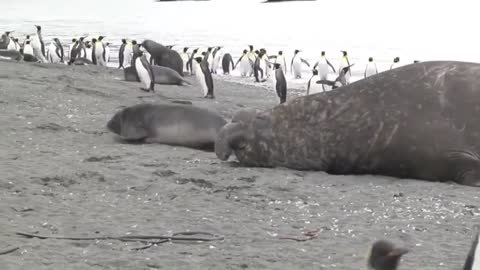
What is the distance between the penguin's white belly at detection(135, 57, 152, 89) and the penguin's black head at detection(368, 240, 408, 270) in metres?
12.6

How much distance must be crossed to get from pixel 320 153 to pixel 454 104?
121cm

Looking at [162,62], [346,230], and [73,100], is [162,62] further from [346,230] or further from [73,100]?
[346,230]

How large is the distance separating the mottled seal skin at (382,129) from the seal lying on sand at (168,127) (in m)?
0.95

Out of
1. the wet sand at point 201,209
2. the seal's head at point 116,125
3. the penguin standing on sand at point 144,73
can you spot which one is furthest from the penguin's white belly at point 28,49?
the wet sand at point 201,209

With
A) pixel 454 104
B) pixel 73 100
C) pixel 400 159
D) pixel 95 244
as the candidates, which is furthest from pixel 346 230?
pixel 73 100

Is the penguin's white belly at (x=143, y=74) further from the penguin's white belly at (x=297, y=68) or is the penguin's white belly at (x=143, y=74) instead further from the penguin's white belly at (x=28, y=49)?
the penguin's white belly at (x=297, y=68)

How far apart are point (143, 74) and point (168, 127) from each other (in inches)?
300

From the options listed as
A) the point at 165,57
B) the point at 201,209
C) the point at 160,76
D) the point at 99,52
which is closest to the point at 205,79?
the point at 160,76

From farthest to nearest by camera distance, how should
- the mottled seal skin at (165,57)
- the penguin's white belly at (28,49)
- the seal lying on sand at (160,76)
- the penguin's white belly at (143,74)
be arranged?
the penguin's white belly at (28,49) → the mottled seal skin at (165,57) → the seal lying on sand at (160,76) → the penguin's white belly at (143,74)

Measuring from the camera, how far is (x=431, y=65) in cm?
627

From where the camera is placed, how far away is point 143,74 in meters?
15.0

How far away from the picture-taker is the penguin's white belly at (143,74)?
48.7 feet

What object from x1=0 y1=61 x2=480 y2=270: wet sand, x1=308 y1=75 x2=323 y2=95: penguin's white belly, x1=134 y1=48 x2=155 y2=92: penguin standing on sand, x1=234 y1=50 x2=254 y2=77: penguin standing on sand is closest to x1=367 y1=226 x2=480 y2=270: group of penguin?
x1=0 y1=61 x2=480 y2=270: wet sand

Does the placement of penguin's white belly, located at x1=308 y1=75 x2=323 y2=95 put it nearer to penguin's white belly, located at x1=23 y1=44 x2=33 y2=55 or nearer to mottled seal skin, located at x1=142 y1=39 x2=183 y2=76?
mottled seal skin, located at x1=142 y1=39 x2=183 y2=76
